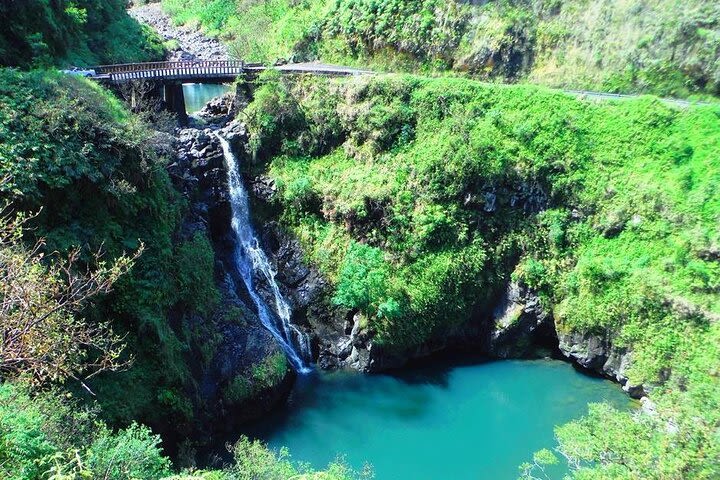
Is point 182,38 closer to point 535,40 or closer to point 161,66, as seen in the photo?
point 161,66

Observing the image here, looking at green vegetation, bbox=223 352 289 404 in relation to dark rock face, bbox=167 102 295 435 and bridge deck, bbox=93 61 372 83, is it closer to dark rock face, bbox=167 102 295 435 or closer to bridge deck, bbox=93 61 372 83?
dark rock face, bbox=167 102 295 435

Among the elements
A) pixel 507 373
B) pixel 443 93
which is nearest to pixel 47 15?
pixel 443 93

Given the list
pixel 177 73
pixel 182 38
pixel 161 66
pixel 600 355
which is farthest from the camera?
pixel 182 38

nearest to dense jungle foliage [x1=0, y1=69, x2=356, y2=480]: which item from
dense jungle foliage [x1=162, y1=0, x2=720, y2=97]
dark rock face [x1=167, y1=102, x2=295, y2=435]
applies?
dark rock face [x1=167, y1=102, x2=295, y2=435]

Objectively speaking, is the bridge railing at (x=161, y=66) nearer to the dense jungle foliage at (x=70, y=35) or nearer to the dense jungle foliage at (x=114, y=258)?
the dense jungle foliage at (x=70, y=35)

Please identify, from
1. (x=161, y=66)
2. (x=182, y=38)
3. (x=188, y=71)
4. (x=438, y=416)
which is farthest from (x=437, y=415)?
(x=182, y=38)

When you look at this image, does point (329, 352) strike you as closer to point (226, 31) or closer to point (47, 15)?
point (47, 15)
